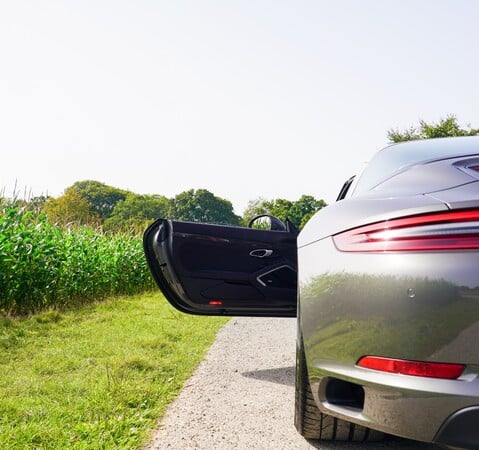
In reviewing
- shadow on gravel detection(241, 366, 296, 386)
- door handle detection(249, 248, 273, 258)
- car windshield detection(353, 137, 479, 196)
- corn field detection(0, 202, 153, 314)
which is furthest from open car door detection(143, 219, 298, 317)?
corn field detection(0, 202, 153, 314)

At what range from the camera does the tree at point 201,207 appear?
91062mm

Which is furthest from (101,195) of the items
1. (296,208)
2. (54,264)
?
(54,264)

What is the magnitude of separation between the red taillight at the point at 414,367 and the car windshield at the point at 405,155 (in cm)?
91

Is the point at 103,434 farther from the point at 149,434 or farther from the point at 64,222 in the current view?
the point at 64,222

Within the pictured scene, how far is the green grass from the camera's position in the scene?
2660mm

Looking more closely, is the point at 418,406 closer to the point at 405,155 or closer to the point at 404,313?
the point at 404,313

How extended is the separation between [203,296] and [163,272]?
35cm

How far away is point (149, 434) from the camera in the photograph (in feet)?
8.63

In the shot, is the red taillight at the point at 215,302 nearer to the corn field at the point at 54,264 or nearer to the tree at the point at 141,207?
the corn field at the point at 54,264

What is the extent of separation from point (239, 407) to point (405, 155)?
5.79 feet

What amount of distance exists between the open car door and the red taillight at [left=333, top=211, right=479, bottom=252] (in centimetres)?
182

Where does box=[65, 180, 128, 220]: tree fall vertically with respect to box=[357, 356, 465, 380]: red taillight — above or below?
above

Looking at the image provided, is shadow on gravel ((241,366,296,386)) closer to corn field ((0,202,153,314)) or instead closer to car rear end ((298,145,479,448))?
car rear end ((298,145,479,448))

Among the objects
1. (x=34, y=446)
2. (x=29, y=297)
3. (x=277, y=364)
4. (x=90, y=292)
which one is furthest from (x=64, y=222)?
(x=34, y=446)
